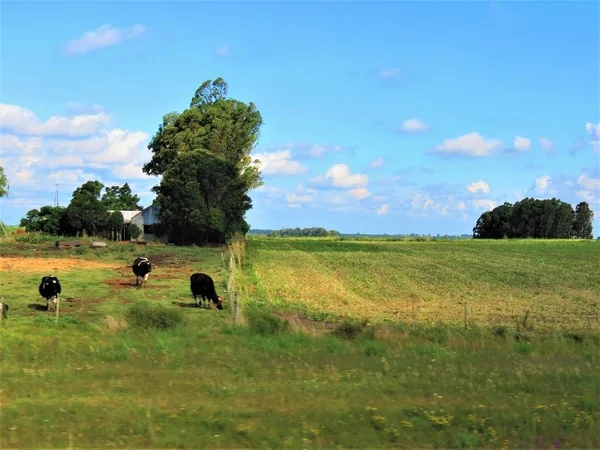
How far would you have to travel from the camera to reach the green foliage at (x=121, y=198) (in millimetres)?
103438

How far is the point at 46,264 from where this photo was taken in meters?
38.6

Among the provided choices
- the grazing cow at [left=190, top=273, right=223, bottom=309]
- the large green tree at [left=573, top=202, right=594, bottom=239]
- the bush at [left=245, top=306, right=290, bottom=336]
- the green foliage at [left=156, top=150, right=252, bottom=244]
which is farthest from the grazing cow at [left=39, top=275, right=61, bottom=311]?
the large green tree at [left=573, top=202, right=594, bottom=239]

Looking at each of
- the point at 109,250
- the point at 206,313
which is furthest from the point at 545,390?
the point at 109,250

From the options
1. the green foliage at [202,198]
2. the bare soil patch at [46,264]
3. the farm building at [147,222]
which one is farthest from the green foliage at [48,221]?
the bare soil patch at [46,264]

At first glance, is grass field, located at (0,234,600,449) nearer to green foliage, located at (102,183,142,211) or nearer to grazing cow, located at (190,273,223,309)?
grazing cow, located at (190,273,223,309)

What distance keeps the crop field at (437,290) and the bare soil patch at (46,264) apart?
10.3 metres

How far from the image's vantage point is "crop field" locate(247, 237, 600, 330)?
23.1 m

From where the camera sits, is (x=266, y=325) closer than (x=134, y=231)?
Yes

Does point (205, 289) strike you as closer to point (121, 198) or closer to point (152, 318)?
point (152, 318)

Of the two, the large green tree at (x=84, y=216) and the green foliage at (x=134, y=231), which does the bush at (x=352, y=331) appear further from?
the large green tree at (x=84, y=216)

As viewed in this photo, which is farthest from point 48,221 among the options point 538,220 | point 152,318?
point 538,220

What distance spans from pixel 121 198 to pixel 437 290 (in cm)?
8406

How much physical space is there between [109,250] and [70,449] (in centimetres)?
4742

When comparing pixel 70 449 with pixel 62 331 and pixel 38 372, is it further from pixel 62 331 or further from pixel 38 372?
pixel 62 331
